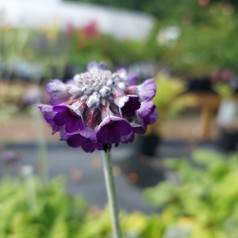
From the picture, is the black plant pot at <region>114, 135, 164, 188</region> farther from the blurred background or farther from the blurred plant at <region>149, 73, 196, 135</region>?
the blurred plant at <region>149, 73, 196, 135</region>

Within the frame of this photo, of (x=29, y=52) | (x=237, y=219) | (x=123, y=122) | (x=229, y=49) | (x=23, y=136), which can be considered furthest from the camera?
(x=229, y=49)

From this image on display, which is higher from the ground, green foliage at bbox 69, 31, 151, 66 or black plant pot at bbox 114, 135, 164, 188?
green foliage at bbox 69, 31, 151, 66

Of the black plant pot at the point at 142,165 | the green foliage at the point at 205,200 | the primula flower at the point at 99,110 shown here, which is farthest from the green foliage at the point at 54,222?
the black plant pot at the point at 142,165

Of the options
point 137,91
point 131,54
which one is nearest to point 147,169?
point 137,91

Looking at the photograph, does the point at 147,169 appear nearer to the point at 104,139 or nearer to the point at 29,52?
the point at 29,52

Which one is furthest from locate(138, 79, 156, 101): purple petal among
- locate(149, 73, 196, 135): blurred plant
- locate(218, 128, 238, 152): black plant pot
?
locate(218, 128, 238, 152): black plant pot

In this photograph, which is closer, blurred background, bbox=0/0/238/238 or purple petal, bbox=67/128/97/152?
purple petal, bbox=67/128/97/152

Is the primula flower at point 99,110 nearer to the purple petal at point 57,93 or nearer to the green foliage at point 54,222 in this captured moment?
the purple petal at point 57,93
